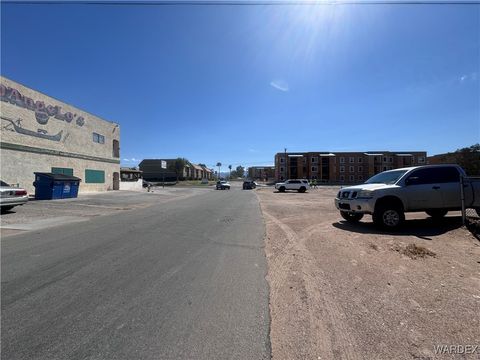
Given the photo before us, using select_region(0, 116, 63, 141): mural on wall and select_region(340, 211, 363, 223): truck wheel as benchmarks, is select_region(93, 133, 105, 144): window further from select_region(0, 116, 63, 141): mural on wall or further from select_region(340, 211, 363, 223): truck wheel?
select_region(340, 211, 363, 223): truck wheel

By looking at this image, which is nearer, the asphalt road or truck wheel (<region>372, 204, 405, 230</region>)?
the asphalt road

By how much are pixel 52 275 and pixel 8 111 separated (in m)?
23.5

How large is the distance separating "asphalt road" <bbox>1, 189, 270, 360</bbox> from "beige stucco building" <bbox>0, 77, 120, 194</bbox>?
19.3 m

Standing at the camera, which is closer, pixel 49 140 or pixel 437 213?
pixel 437 213

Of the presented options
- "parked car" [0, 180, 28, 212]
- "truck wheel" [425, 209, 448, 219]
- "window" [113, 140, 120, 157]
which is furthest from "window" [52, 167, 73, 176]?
"truck wheel" [425, 209, 448, 219]

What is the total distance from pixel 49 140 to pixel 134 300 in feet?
92.9

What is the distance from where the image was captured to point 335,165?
295 feet

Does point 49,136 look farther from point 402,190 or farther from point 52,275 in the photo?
point 402,190

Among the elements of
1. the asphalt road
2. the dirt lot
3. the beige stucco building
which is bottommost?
the dirt lot

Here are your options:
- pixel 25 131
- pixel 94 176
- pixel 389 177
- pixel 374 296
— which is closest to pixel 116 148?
pixel 94 176

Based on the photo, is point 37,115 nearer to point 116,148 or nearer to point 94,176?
point 94,176

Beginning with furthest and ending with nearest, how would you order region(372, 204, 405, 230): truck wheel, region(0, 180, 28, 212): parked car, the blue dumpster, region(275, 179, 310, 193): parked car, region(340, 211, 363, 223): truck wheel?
region(275, 179, 310, 193): parked car
the blue dumpster
region(0, 180, 28, 212): parked car
region(340, 211, 363, 223): truck wheel
region(372, 204, 405, 230): truck wheel

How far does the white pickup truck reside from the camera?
9086 mm

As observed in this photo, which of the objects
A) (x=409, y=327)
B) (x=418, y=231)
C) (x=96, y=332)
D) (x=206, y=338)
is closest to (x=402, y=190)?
(x=418, y=231)
